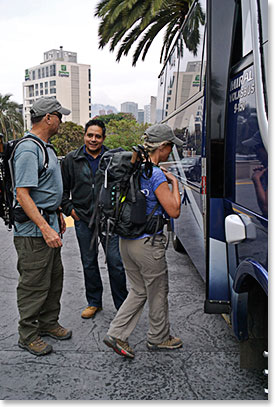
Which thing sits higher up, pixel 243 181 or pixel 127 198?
pixel 243 181

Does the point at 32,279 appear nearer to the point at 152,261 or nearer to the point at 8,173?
the point at 8,173

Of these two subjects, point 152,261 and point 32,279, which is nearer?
point 152,261

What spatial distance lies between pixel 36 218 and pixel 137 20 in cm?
1171

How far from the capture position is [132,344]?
3.72m

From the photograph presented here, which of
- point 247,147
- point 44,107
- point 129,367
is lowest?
point 129,367

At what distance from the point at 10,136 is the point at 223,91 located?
47.3m

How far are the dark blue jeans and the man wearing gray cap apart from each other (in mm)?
543

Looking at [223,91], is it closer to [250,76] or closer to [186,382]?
[250,76]

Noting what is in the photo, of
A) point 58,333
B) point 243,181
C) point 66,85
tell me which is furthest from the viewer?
point 66,85

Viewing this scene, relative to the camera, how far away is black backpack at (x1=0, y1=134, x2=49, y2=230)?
11.0ft

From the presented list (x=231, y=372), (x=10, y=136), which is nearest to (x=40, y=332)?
(x=231, y=372)

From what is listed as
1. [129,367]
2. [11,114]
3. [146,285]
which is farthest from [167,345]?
[11,114]

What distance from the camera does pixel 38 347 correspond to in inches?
140

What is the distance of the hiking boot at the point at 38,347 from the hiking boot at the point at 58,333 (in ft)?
0.77
